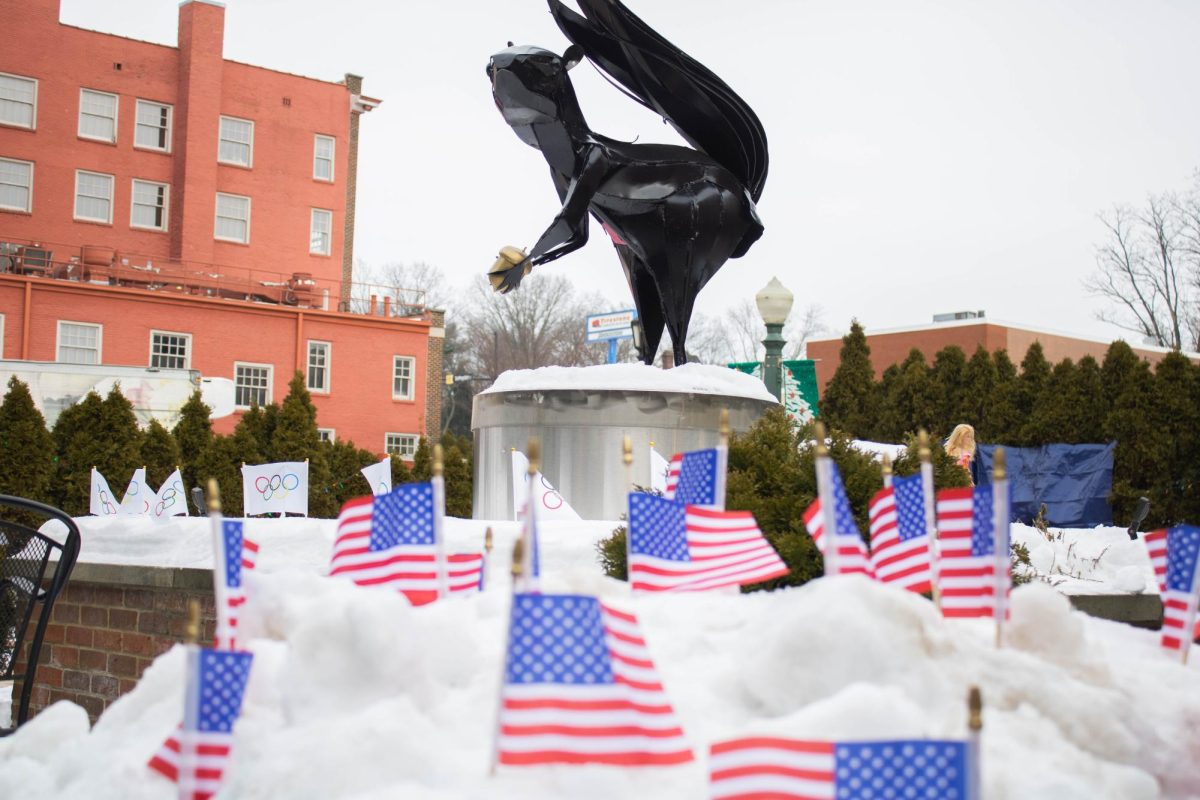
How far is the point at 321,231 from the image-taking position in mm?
43344

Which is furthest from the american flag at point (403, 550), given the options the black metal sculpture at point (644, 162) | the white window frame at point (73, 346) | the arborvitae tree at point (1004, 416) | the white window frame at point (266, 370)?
the white window frame at point (266, 370)

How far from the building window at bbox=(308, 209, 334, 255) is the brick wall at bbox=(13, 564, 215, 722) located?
35.5 m

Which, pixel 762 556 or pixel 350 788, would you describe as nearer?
pixel 350 788

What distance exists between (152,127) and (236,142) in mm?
2640

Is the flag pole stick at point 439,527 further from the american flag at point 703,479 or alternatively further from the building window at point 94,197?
the building window at point 94,197

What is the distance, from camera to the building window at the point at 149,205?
40.3 m

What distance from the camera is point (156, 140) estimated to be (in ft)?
134

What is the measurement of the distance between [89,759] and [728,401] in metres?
7.55

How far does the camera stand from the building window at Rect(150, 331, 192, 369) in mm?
36000

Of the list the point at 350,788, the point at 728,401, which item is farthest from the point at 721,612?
the point at 728,401

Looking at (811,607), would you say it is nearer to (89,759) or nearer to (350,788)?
(350,788)

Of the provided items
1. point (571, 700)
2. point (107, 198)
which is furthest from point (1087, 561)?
point (107, 198)

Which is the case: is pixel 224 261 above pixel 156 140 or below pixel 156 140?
below

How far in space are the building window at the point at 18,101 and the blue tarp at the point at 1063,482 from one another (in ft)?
107
